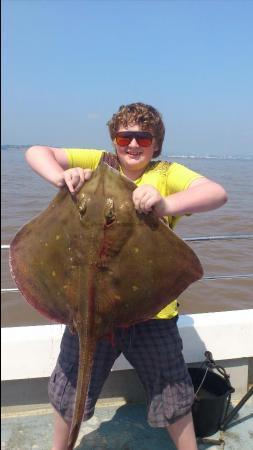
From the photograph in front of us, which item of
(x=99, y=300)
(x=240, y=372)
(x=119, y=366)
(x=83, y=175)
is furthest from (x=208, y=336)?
(x=83, y=175)

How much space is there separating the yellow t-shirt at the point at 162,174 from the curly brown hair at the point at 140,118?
154 mm

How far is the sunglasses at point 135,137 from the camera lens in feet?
8.04

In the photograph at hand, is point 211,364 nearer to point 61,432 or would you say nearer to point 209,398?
point 209,398

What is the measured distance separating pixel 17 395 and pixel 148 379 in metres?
1.32

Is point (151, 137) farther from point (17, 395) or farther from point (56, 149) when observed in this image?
point (17, 395)

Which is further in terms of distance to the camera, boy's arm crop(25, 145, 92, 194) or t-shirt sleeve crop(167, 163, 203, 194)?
t-shirt sleeve crop(167, 163, 203, 194)

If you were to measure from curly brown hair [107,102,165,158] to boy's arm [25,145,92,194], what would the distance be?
1.15ft

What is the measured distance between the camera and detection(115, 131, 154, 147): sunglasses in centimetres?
245

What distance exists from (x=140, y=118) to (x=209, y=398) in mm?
2052

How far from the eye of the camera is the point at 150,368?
263 cm

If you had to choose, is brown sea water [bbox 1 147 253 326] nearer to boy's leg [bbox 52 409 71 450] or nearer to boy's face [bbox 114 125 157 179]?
boy's face [bbox 114 125 157 179]

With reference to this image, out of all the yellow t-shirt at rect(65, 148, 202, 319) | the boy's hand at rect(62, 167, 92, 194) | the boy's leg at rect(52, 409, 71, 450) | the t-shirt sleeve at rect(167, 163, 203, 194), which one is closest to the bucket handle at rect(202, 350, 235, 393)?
the yellow t-shirt at rect(65, 148, 202, 319)

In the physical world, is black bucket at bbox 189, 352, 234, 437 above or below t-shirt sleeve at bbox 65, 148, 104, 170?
below

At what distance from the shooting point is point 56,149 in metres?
2.57
